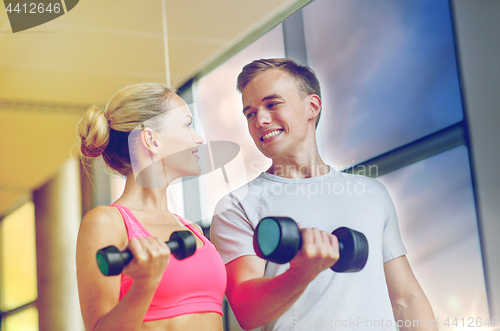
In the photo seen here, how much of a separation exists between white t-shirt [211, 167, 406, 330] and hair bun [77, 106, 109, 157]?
23cm

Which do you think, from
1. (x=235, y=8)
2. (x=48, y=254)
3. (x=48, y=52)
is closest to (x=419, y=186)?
(x=235, y=8)

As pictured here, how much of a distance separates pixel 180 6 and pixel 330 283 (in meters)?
0.92

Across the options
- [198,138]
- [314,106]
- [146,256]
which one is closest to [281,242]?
[146,256]

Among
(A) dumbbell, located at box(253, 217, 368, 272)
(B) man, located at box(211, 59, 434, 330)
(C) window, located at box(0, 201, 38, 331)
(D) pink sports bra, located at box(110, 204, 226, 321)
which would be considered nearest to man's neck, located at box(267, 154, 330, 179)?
(B) man, located at box(211, 59, 434, 330)

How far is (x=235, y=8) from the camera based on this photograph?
1.34 meters

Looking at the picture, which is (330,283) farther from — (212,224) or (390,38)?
(390,38)

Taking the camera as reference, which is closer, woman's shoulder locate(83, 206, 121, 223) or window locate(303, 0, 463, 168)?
woman's shoulder locate(83, 206, 121, 223)

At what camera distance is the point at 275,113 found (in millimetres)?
870

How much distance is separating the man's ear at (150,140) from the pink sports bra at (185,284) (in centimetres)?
10

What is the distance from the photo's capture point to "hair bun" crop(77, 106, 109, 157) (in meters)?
0.75

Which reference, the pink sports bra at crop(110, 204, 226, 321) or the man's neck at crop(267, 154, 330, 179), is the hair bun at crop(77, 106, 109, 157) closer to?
the pink sports bra at crop(110, 204, 226, 321)

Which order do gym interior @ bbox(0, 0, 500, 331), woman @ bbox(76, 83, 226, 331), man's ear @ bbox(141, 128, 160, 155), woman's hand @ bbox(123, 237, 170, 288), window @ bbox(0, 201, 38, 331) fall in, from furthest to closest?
window @ bbox(0, 201, 38, 331)
gym interior @ bbox(0, 0, 500, 331)
man's ear @ bbox(141, 128, 160, 155)
woman @ bbox(76, 83, 226, 331)
woman's hand @ bbox(123, 237, 170, 288)

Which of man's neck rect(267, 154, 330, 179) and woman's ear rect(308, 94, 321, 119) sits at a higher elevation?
woman's ear rect(308, 94, 321, 119)

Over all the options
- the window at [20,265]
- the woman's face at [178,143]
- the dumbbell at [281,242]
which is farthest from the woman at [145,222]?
the window at [20,265]
